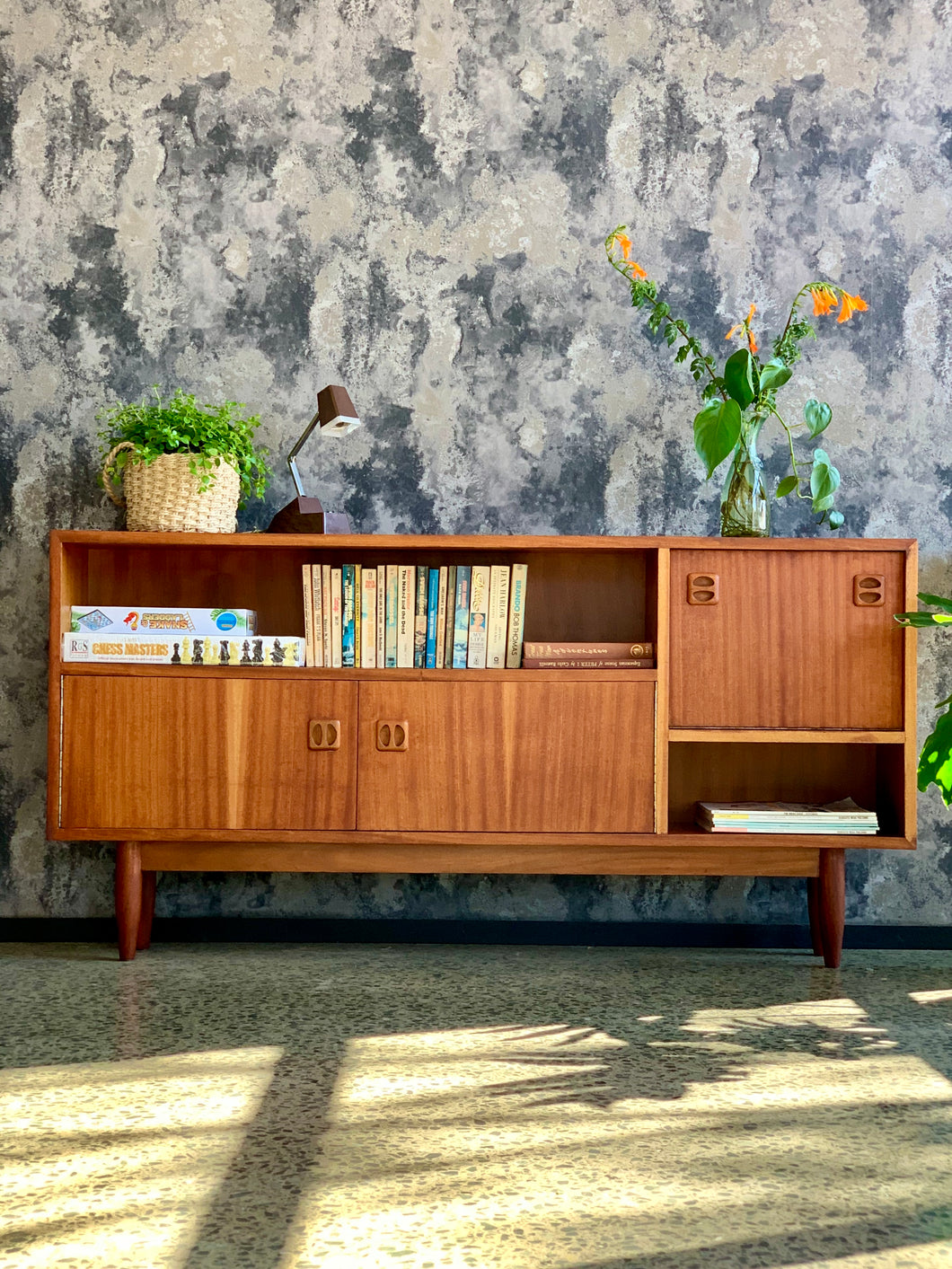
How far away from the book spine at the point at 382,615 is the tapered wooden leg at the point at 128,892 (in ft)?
2.40

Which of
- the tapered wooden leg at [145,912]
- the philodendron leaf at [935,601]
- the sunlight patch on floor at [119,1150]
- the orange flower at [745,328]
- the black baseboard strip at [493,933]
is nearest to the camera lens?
the sunlight patch on floor at [119,1150]

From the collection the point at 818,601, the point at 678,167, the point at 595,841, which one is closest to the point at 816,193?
the point at 678,167

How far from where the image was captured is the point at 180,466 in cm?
248

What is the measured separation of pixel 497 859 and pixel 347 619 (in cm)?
66

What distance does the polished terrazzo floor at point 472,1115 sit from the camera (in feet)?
3.99

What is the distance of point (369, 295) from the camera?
2854mm

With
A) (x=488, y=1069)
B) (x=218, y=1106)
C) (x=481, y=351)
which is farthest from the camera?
(x=481, y=351)

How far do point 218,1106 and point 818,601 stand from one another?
1.63 metres

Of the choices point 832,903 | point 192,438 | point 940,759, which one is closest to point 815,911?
point 832,903

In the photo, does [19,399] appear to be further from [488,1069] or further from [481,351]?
[488,1069]

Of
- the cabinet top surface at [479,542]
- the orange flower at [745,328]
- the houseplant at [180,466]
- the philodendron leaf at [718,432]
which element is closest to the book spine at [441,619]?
the cabinet top surface at [479,542]

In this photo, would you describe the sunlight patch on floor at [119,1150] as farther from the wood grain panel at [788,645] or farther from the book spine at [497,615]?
the wood grain panel at [788,645]

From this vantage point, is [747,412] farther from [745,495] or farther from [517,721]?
[517,721]

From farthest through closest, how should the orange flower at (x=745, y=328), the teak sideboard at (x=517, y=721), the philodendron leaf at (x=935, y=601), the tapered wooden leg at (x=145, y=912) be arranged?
the tapered wooden leg at (x=145, y=912) < the orange flower at (x=745, y=328) < the teak sideboard at (x=517, y=721) < the philodendron leaf at (x=935, y=601)
